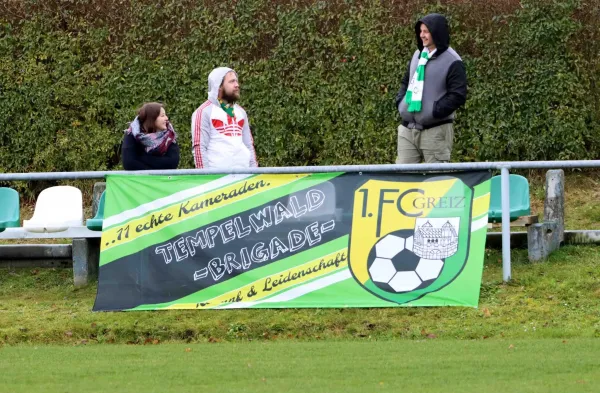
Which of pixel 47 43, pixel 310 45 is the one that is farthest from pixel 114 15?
pixel 310 45

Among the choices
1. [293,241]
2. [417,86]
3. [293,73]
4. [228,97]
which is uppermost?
[293,73]

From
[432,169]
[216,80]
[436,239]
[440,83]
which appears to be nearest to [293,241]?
[436,239]

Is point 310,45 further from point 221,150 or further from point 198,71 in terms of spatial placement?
point 221,150

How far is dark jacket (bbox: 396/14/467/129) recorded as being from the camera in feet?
35.5

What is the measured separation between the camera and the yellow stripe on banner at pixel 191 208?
32.7 feet

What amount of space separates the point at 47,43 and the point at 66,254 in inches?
157

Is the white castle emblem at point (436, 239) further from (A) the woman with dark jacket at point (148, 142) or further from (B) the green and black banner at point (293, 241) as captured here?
(A) the woman with dark jacket at point (148, 142)

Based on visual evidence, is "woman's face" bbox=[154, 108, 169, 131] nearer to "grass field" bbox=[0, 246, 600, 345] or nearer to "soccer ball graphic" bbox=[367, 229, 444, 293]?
"grass field" bbox=[0, 246, 600, 345]

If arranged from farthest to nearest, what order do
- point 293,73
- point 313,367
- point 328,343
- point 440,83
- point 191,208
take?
point 293,73 → point 440,83 → point 191,208 → point 328,343 → point 313,367

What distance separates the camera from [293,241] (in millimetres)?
9883

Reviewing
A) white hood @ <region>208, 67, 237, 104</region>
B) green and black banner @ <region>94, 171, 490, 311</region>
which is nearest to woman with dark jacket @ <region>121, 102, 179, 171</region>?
white hood @ <region>208, 67, 237, 104</region>

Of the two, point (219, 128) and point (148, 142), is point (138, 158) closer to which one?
point (148, 142)

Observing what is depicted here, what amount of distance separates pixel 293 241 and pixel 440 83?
7.05 feet

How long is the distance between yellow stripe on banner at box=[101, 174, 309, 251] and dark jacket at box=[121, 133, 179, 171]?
86 cm
